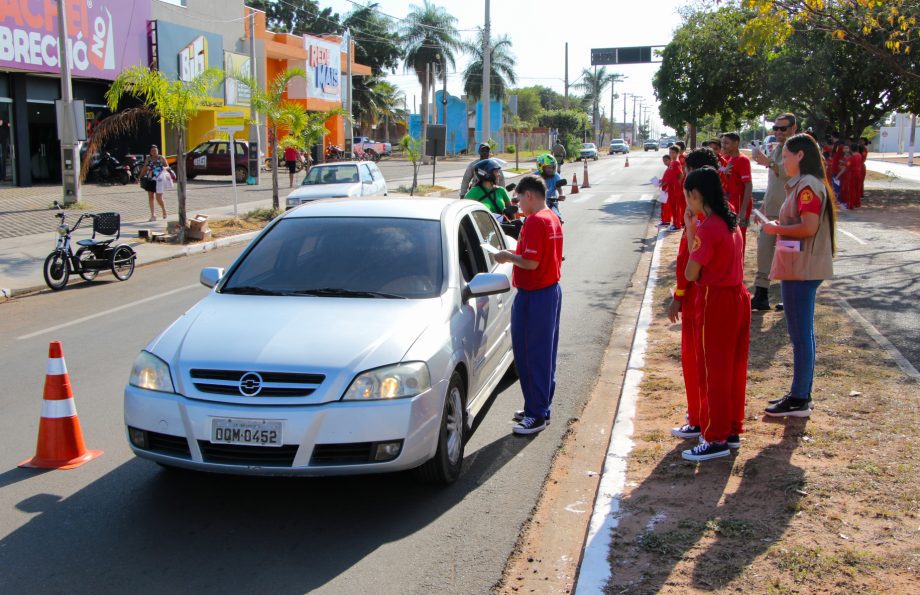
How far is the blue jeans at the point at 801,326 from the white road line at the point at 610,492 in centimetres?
117

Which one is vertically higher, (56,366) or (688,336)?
(688,336)

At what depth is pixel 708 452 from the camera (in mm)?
5254

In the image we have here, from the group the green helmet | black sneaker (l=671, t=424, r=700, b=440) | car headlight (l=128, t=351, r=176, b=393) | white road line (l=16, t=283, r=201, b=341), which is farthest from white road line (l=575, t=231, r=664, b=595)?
white road line (l=16, t=283, r=201, b=341)

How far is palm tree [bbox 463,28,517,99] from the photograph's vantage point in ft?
247

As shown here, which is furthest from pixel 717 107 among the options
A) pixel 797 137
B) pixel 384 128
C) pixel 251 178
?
pixel 384 128

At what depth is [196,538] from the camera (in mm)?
4418

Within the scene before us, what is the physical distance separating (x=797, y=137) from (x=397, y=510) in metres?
3.59

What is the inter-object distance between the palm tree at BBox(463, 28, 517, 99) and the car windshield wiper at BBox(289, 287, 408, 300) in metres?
70.5

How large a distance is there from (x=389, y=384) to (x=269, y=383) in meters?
0.60

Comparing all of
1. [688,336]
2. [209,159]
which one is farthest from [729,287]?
[209,159]

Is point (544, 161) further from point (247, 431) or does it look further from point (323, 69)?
point (323, 69)

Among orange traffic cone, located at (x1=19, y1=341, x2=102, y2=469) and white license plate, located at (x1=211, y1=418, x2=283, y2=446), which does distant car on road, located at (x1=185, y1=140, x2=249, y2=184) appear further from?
white license plate, located at (x1=211, y1=418, x2=283, y2=446)

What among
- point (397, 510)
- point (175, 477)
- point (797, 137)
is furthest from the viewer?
point (797, 137)

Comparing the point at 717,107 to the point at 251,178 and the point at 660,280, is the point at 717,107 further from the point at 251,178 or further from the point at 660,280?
the point at 660,280
